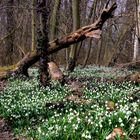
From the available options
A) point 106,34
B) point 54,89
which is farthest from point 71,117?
point 106,34

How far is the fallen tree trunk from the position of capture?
12789 mm

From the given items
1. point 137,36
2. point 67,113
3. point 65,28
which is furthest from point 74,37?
point 65,28

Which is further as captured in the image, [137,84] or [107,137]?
[137,84]

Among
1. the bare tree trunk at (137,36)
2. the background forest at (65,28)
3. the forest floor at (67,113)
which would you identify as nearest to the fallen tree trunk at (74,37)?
the bare tree trunk at (137,36)

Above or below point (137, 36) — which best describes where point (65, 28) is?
below

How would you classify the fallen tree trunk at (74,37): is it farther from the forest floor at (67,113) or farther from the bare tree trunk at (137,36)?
the forest floor at (67,113)

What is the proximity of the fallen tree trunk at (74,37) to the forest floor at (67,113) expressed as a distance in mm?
2007

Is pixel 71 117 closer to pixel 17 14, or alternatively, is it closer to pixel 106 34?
pixel 17 14

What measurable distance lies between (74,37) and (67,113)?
6.45m

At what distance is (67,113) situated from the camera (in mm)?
8688

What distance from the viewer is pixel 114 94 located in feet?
34.3

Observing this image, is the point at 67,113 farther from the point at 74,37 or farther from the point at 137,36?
the point at 137,36

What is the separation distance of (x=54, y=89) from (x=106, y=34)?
3300 cm

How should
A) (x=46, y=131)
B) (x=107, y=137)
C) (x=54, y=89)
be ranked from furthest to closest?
(x=54, y=89), (x=46, y=131), (x=107, y=137)
